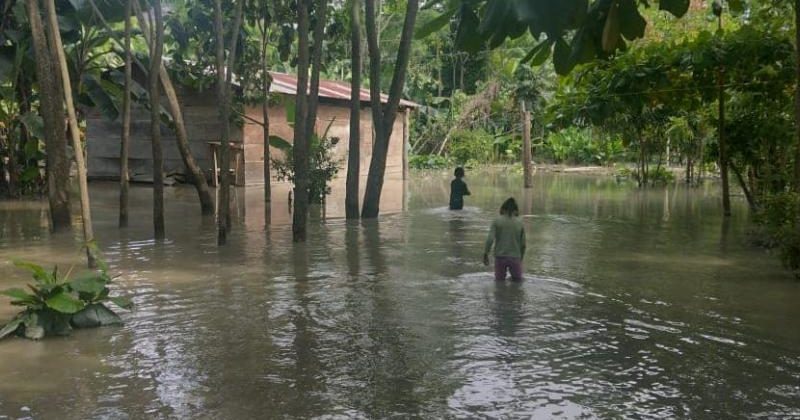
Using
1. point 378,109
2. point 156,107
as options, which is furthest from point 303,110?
point 378,109

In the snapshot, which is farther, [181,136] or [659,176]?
[659,176]

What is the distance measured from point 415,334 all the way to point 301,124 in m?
6.54

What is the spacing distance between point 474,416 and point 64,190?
11.4m

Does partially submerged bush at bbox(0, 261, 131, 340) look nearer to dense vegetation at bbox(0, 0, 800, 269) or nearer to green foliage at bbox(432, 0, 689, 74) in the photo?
dense vegetation at bbox(0, 0, 800, 269)

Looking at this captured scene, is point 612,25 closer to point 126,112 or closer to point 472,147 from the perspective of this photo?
point 126,112

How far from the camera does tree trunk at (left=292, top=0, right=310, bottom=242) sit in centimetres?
1307

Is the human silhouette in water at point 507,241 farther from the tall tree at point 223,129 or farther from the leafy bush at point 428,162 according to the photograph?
the leafy bush at point 428,162

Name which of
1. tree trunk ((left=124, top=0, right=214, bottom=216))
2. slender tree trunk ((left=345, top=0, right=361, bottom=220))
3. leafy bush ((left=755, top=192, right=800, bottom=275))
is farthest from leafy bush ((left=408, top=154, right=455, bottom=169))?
leafy bush ((left=755, top=192, right=800, bottom=275))

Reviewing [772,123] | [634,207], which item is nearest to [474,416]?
[772,123]

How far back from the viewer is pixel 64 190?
14.7m

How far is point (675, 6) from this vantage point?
11.3ft

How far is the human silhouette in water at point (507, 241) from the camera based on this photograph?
10023 mm

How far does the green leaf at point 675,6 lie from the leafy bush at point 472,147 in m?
40.1

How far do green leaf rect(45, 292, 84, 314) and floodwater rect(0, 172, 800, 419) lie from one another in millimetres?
268
